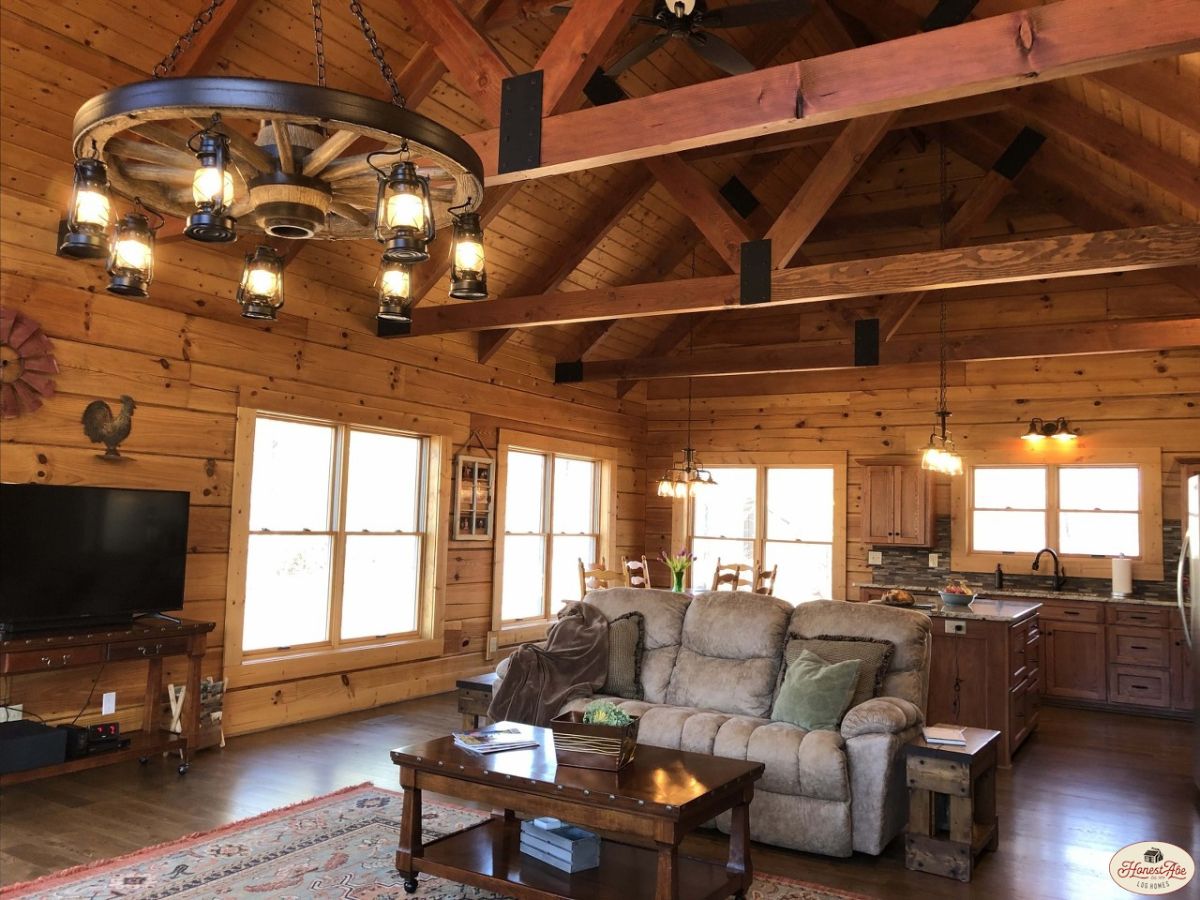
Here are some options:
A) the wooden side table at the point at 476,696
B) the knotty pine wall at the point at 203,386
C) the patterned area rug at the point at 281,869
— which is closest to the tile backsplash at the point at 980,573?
the knotty pine wall at the point at 203,386

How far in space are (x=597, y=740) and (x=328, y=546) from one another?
3.94 m

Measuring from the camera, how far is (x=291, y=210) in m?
2.59

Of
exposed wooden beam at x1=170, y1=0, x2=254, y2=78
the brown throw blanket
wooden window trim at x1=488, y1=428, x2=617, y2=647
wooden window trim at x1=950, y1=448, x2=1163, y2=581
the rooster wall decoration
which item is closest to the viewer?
exposed wooden beam at x1=170, y1=0, x2=254, y2=78

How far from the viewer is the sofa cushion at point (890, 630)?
459cm

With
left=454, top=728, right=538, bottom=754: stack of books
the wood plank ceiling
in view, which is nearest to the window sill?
the wood plank ceiling

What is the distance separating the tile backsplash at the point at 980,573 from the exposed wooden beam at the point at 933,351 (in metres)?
1.81

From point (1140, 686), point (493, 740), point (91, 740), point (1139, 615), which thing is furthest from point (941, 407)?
point (91, 740)

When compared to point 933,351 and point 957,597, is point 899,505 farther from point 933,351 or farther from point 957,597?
point 957,597

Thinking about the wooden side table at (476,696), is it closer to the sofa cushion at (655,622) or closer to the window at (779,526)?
the sofa cushion at (655,622)

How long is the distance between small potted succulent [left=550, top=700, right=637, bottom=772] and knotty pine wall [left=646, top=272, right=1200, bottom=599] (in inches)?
227

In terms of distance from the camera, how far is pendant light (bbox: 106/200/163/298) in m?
2.63

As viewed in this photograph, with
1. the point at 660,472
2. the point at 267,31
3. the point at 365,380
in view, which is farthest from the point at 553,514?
the point at 267,31

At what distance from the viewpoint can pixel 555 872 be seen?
11.3 ft

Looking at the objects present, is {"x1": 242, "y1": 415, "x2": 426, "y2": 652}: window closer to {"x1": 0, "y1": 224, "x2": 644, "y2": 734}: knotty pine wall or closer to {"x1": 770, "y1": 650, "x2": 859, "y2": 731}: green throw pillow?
{"x1": 0, "y1": 224, "x2": 644, "y2": 734}: knotty pine wall
